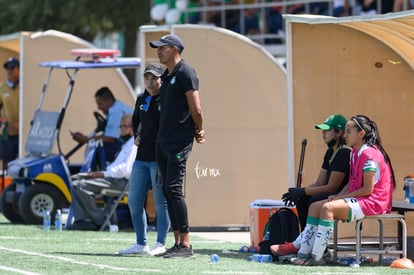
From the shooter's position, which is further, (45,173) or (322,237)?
(45,173)

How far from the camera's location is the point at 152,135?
12.2 m

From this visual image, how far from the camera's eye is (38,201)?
16.2 metres

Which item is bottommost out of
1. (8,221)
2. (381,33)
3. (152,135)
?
(8,221)

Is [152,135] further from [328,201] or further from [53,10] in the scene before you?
[53,10]

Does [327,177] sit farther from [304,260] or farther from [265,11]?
[265,11]

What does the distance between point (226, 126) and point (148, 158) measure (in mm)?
3441

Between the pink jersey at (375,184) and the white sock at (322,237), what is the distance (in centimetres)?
32

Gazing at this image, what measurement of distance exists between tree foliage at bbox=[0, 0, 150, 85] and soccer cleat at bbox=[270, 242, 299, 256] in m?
16.6

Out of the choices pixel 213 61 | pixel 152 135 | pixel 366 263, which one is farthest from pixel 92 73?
pixel 366 263

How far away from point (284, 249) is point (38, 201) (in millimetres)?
5419

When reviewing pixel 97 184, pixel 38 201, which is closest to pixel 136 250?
pixel 97 184

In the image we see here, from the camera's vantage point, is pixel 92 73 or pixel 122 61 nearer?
pixel 122 61

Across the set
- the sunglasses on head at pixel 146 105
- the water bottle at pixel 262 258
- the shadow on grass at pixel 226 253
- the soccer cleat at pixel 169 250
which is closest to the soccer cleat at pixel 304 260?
the water bottle at pixel 262 258

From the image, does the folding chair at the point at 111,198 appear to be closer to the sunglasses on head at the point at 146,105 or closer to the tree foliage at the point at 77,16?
the sunglasses on head at the point at 146,105
